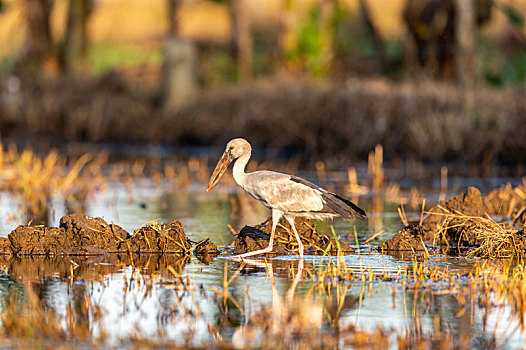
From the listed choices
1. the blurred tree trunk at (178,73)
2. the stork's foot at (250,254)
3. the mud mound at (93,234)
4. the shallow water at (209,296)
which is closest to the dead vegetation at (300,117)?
the blurred tree trunk at (178,73)

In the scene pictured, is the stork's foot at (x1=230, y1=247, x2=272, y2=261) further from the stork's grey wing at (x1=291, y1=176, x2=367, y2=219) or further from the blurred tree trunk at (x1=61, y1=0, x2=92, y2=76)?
the blurred tree trunk at (x1=61, y1=0, x2=92, y2=76)

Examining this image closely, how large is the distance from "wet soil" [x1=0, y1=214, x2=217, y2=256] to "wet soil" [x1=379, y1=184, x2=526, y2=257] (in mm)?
1777

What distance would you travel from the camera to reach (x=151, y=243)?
9344 millimetres

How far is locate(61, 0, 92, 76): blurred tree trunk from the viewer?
Answer: 29.5 m

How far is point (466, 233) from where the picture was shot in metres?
9.86

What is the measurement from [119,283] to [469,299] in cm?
249

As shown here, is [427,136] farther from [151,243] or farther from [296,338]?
[296,338]

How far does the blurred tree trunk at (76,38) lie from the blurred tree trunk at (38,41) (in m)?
0.40

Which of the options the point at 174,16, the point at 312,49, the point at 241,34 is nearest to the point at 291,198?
the point at 312,49

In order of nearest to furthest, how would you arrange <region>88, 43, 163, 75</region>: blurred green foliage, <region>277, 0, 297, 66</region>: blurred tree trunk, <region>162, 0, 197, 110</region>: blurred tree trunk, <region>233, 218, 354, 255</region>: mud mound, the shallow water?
1. the shallow water
2. <region>233, 218, 354, 255</region>: mud mound
3. <region>162, 0, 197, 110</region>: blurred tree trunk
4. <region>277, 0, 297, 66</region>: blurred tree trunk
5. <region>88, 43, 163, 75</region>: blurred green foliage

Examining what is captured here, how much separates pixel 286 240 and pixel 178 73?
16.5 meters

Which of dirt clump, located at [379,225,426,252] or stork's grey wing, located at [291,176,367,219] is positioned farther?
dirt clump, located at [379,225,426,252]

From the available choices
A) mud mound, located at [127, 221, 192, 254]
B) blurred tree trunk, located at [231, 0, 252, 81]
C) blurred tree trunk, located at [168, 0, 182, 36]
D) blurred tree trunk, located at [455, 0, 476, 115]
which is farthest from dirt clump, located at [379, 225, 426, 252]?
blurred tree trunk, located at [231, 0, 252, 81]

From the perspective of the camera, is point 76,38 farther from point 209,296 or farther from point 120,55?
point 209,296
